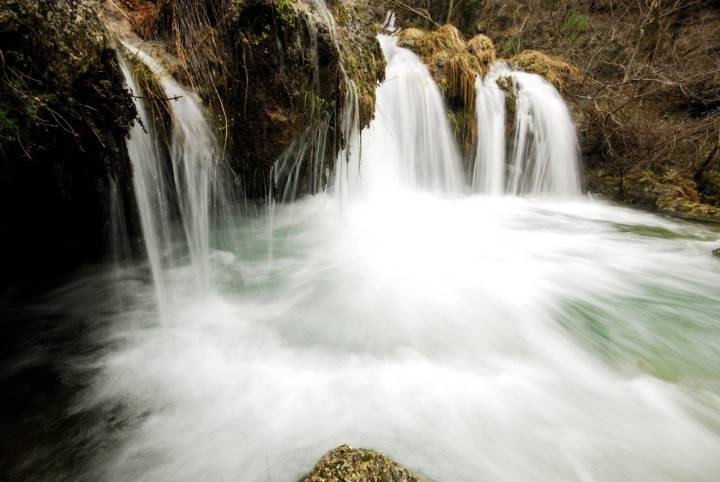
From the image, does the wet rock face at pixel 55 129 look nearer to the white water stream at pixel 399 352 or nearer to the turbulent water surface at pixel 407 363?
the white water stream at pixel 399 352

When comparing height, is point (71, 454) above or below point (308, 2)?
below

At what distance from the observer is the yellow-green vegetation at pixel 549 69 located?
28.6ft

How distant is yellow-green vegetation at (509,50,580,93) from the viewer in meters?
8.72

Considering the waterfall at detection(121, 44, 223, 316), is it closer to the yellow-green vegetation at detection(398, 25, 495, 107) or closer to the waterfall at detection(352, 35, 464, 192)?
the waterfall at detection(352, 35, 464, 192)

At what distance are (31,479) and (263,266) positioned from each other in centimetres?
242

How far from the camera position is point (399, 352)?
2.55 metres

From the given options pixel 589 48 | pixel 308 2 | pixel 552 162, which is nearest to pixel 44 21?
pixel 308 2

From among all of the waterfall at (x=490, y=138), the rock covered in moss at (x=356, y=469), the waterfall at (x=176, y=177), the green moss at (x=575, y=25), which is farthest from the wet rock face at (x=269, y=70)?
the green moss at (x=575, y=25)

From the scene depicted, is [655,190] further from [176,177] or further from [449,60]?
[176,177]

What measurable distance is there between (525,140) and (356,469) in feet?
28.2

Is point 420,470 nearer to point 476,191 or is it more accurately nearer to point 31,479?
point 31,479

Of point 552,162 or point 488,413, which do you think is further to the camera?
point 552,162

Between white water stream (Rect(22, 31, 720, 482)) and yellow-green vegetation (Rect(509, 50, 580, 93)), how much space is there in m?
5.44

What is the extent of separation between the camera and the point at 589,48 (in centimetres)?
1124
